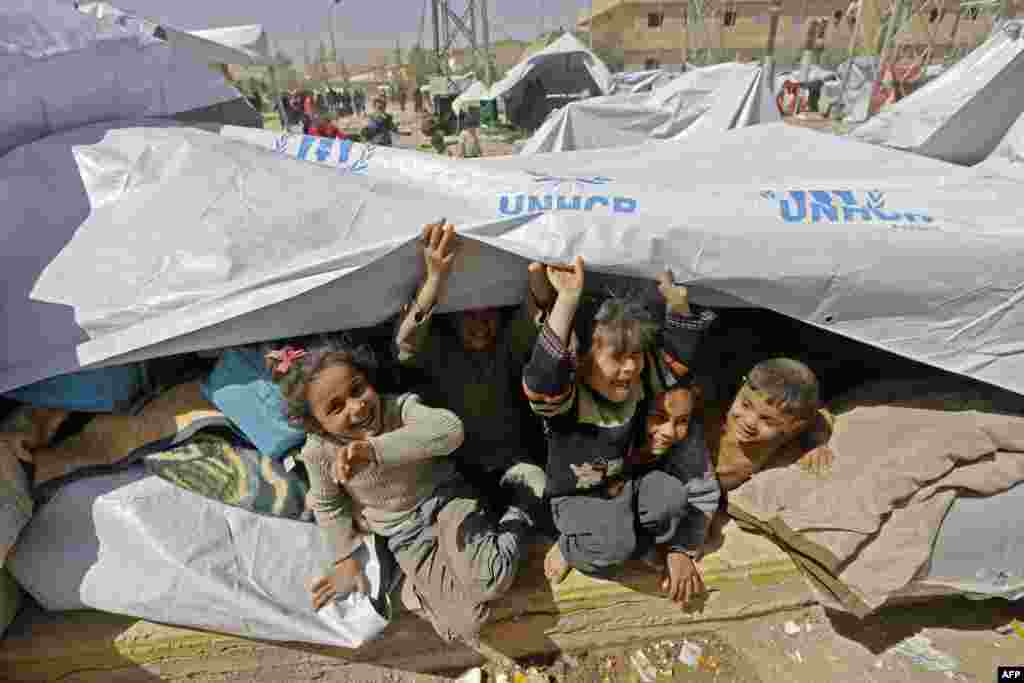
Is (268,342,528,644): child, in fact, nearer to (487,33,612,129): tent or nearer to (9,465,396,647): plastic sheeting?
(9,465,396,647): plastic sheeting

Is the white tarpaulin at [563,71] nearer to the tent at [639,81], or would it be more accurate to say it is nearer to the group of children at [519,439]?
the tent at [639,81]

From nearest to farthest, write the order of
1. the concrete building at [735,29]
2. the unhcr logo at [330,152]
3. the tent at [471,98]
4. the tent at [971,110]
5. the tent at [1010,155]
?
the unhcr logo at [330,152] → the tent at [1010,155] → the tent at [971,110] → the tent at [471,98] → the concrete building at [735,29]

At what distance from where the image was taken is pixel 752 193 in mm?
1528

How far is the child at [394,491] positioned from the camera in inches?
49.6

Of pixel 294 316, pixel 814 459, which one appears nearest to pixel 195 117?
pixel 294 316

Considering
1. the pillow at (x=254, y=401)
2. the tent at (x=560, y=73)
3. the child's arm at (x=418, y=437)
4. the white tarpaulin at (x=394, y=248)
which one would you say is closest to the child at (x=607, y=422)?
the white tarpaulin at (x=394, y=248)

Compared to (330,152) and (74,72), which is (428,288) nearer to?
(330,152)

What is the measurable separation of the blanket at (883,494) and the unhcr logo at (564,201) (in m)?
0.97

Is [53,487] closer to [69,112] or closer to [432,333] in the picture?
[432,333]

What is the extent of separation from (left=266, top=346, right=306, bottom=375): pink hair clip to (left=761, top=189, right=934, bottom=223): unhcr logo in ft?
4.32

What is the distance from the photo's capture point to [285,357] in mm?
1276

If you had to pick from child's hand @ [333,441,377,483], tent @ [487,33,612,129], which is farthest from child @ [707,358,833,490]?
tent @ [487,33,612,129]

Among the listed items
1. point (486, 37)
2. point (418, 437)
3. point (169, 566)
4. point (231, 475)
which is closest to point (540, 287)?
point (418, 437)

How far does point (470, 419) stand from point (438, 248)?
1.99ft
